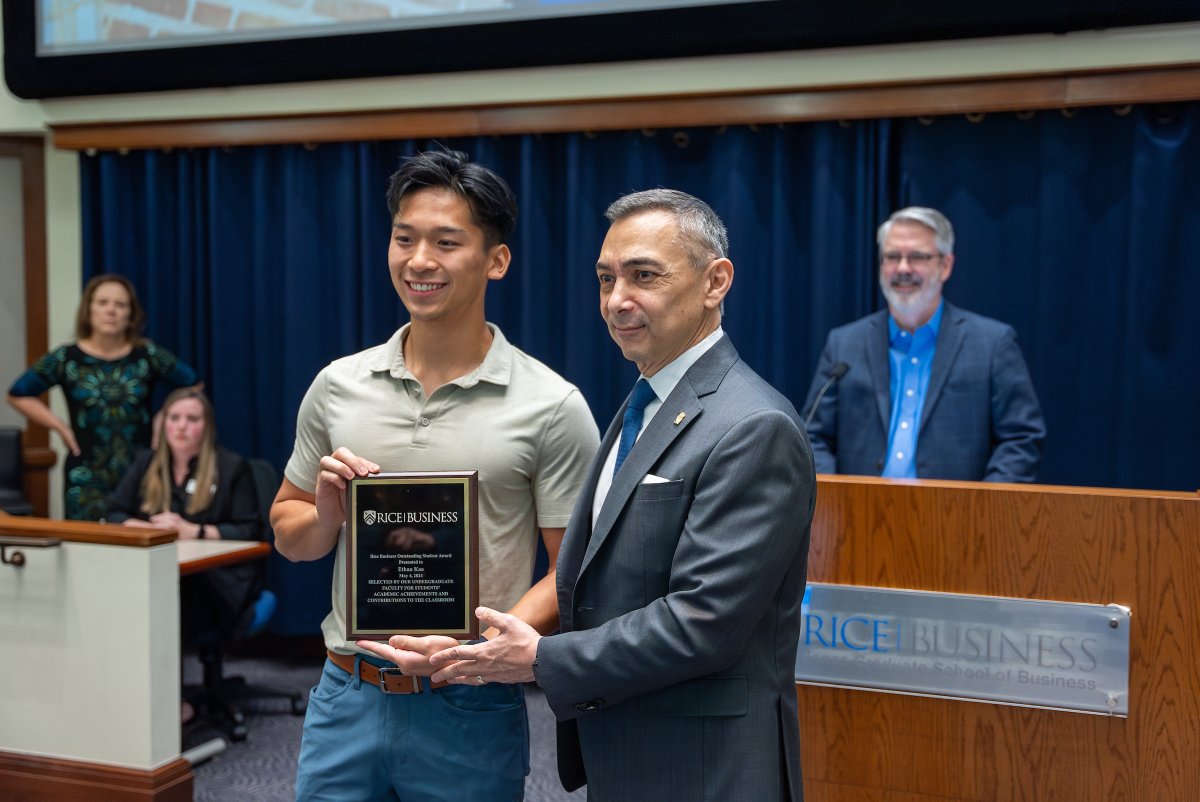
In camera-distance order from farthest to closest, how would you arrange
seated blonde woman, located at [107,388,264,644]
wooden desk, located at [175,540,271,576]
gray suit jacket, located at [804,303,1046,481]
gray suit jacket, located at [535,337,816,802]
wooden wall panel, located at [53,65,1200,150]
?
seated blonde woman, located at [107,388,264,644] < wooden wall panel, located at [53,65,1200,150] < wooden desk, located at [175,540,271,576] < gray suit jacket, located at [804,303,1046,481] < gray suit jacket, located at [535,337,816,802]

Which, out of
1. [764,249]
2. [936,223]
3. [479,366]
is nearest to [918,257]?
[936,223]

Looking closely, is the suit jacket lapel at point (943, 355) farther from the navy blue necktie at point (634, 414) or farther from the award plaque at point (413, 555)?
the award plaque at point (413, 555)

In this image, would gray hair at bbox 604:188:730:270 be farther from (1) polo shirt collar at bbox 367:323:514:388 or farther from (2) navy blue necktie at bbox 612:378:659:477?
(1) polo shirt collar at bbox 367:323:514:388

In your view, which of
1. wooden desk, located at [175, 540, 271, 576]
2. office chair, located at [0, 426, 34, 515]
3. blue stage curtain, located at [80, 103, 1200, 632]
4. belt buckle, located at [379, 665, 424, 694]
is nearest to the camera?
belt buckle, located at [379, 665, 424, 694]

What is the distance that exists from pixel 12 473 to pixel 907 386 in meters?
4.15

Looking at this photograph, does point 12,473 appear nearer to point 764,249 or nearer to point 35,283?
point 35,283

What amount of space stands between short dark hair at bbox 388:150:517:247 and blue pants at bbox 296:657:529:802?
0.71m

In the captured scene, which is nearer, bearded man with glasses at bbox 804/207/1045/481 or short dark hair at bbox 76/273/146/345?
bearded man with glasses at bbox 804/207/1045/481

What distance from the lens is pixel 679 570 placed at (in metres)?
1.46

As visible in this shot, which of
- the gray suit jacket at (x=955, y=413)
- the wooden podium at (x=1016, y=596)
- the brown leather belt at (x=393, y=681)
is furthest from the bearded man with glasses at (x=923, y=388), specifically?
the brown leather belt at (x=393, y=681)

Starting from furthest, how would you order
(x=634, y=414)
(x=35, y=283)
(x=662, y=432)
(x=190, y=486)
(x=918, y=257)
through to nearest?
(x=35, y=283) → (x=190, y=486) → (x=918, y=257) → (x=634, y=414) → (x=662, y=432)

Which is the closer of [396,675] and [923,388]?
[396,675]

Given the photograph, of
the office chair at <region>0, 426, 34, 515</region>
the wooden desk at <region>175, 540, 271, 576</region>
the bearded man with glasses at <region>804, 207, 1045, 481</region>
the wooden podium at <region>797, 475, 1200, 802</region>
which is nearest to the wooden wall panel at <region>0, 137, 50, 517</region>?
the office chair at <region>0, 426, 34, 515</region>

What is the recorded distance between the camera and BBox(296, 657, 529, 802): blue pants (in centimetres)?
172
